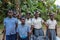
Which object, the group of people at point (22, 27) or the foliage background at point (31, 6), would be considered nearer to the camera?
the group of people at point (22, 27)

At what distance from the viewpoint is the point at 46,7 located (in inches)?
623

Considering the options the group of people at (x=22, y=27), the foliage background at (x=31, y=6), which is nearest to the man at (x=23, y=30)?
the group of people at (x=22, y=27)

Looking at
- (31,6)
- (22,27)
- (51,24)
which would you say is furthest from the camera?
(31,6)

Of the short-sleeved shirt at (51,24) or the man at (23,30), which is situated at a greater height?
the short-sleeved shirt at (51,24)

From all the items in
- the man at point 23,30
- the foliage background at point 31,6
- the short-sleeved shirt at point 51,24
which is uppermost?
the foliage background at point 31,6

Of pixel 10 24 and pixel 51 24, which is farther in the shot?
pixel 51 24

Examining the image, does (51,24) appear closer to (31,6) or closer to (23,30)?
(23,30)

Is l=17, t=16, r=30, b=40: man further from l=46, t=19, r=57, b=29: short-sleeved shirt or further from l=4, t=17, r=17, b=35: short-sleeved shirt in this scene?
l=46, t=19, r=57, b=29: short-sleeved shirt

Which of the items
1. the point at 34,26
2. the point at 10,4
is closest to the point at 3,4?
the point at 10,4

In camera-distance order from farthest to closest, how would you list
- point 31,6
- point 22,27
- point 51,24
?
point 31,6 < point 51,24 < point 22,27

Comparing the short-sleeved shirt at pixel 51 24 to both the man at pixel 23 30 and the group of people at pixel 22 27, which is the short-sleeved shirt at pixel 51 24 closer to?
the group of people at pixel 22 27

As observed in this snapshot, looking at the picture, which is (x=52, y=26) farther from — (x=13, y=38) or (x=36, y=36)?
(x=13, y=38)

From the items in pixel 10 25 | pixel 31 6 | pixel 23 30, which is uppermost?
pixel 31 6

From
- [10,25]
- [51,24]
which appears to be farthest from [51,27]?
[10,25]
